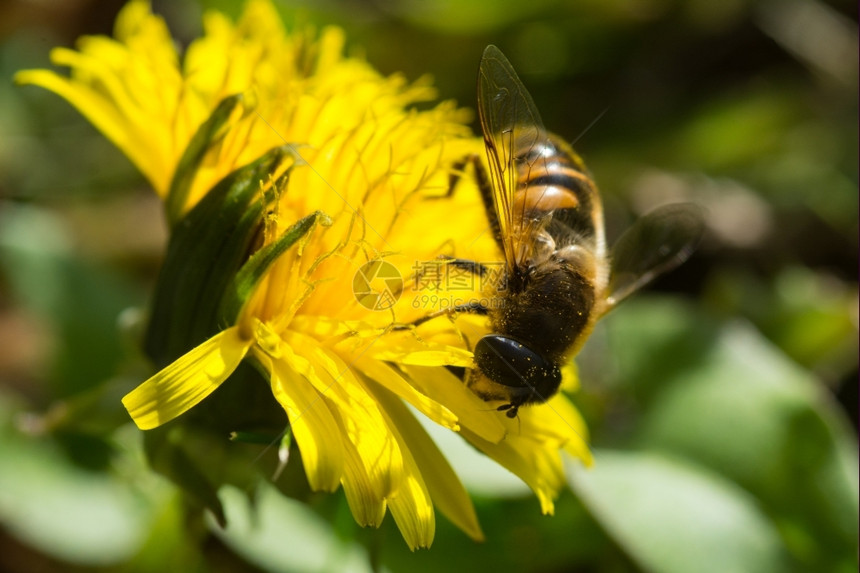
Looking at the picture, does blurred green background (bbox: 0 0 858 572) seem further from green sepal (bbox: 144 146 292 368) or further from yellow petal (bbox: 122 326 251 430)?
yellow petal (bbox: 122 326 251 430)

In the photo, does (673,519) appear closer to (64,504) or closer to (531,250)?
(531,250)

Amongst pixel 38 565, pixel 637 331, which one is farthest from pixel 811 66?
pixel 38 565

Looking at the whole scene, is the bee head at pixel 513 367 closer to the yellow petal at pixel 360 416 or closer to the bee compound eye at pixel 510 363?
the bee compound eye at pixel 510 363

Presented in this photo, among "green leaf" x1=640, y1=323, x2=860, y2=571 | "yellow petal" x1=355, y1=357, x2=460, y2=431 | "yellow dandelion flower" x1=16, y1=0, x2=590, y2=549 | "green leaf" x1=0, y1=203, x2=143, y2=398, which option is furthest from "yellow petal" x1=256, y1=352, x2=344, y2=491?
"green leaf" x1=640, y1=323, x2=860, y2=571

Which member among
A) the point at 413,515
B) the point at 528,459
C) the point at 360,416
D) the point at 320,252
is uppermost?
the point at 320,252

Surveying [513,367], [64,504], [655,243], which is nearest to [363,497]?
[513,367]

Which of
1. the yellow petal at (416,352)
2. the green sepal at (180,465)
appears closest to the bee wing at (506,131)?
the yellow petal at (416,352)
